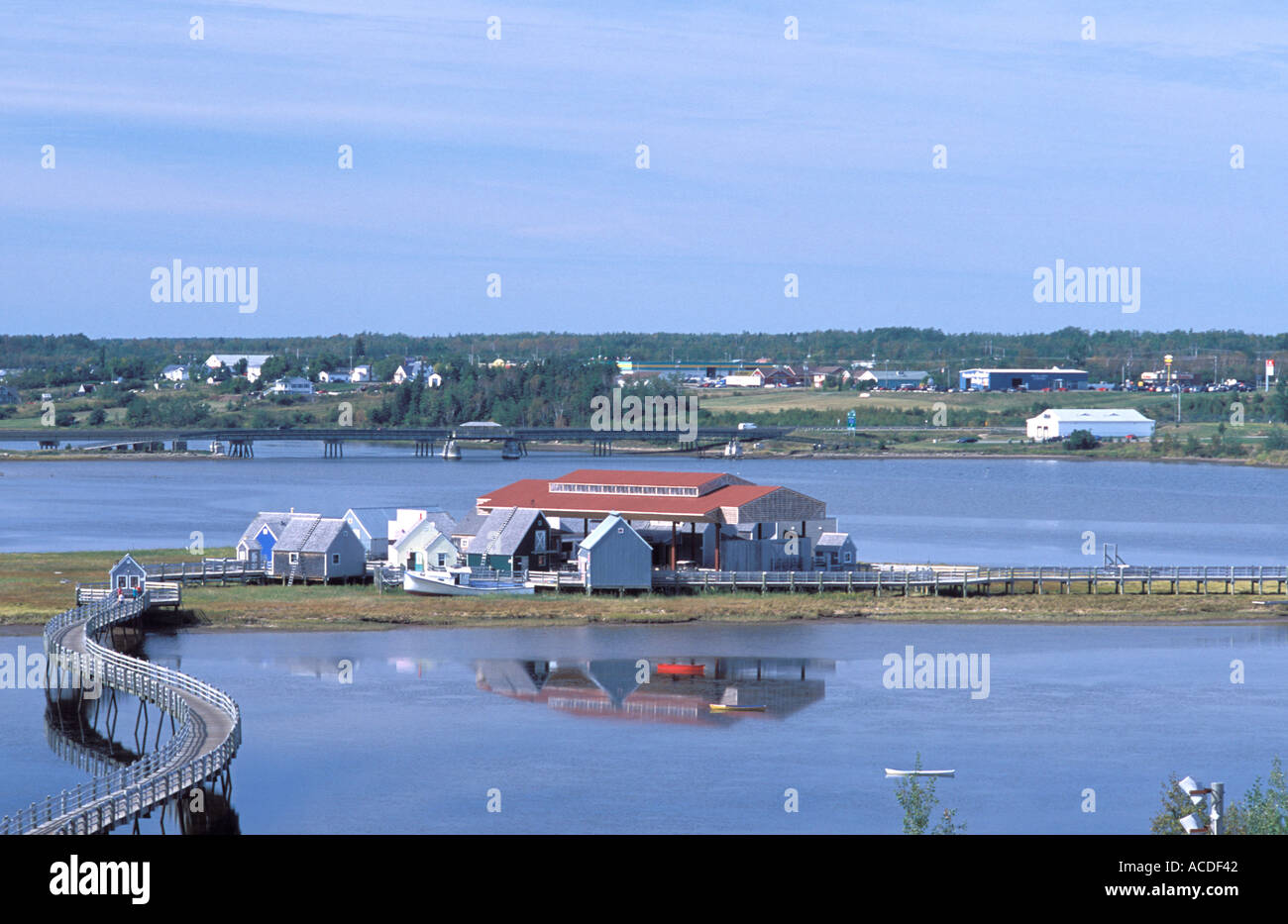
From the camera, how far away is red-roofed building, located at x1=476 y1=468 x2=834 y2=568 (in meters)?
66.5

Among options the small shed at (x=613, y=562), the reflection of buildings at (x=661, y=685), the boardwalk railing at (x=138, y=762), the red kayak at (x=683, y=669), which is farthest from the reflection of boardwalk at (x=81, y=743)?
the small shed at (x=613, y=562)

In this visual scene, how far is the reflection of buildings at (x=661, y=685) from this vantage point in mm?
44719

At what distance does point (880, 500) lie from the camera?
131875mm

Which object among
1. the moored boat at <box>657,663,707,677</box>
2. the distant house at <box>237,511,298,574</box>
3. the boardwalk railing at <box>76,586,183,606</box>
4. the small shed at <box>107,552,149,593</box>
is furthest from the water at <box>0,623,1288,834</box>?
the distant house at <box>237,511,298,574</box>

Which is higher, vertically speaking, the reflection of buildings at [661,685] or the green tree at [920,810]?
the green tree at [920,810]

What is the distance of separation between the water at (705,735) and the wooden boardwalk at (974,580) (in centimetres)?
681

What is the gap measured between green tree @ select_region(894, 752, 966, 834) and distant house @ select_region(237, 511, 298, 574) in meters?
38.2

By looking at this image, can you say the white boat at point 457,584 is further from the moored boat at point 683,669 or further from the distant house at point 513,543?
the moored boat at point 683,669
